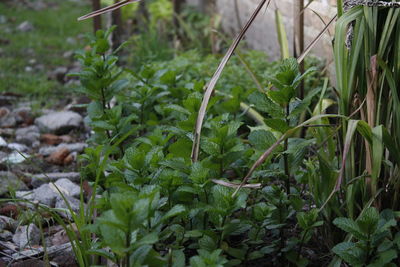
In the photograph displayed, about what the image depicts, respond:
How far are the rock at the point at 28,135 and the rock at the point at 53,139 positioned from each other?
0.13 feet

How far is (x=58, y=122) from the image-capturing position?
134 inches

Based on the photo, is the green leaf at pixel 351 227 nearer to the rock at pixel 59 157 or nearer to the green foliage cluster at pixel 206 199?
the green foliage cluster at pixel 206 199

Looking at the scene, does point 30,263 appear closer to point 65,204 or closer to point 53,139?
point 65,204

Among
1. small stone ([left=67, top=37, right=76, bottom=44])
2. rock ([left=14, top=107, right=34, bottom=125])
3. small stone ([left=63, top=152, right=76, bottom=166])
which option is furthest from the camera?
small stone ([left=67, top=37, right=76, bottom=44])

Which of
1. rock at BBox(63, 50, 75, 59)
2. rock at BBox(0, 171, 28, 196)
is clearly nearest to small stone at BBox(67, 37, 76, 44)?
rock at BBox(63, 50, 75, 59)

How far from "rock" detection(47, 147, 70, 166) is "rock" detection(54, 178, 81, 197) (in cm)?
39

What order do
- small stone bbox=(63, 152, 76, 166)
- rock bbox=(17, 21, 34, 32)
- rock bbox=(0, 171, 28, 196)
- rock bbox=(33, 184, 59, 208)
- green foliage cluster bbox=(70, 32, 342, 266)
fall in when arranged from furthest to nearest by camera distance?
rock bbox=(17, 21, 34, 32), small stone bbox=(63, 152, 76, 166), rock bbox=(0, 171, 28, 196), rock bbox=(33, 184, 59, 208), green foliage cluster bbox=(70, 32, 342, 266)

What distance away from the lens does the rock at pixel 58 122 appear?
11.2ft

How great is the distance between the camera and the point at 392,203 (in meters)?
1.69

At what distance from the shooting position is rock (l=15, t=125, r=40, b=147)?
10.5 ft

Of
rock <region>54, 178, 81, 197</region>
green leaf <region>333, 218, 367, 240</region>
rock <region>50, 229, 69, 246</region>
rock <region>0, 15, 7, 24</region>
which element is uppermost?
rock <region>0, 15, 7, 24</region>

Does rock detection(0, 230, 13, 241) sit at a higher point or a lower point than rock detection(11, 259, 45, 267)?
lower

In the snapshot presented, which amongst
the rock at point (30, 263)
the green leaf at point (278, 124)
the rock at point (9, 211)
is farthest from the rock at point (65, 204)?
the green leaf at point (278, 124)

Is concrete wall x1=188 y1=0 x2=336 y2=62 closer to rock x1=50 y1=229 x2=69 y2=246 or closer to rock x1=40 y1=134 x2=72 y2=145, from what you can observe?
rock x1=50 y1=229 x2=69 y2=246
